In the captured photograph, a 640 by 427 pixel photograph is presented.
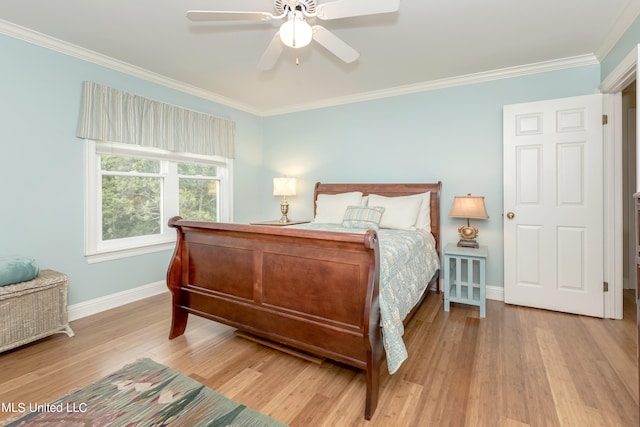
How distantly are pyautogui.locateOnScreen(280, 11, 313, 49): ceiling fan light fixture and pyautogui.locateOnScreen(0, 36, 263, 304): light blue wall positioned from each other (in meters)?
2.21

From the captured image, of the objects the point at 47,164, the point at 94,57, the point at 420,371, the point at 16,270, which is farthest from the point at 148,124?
the point at 420,371

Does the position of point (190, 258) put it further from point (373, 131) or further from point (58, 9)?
point (373, 131)

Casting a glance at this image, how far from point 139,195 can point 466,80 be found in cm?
382

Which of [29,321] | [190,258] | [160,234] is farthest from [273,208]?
[29,321]

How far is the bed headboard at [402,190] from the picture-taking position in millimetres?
3497

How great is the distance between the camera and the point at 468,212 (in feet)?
10.1

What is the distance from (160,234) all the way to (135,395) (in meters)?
2.20

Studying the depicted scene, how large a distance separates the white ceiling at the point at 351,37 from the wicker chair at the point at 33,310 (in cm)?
197

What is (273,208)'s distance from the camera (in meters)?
4.87

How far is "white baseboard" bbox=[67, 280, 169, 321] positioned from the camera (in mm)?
2837

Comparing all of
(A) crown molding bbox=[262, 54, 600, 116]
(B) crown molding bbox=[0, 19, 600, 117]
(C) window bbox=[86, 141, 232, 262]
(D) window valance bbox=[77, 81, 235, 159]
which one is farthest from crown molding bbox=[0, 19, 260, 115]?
(A) crown molding bbox=[262, 54, 600, 116]

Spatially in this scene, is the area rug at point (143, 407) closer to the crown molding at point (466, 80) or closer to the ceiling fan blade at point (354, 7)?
the ceiling fan blade at point (354, 7)

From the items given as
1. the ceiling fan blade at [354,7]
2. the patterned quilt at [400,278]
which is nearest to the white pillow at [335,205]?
the patterned quilt at [400,278]

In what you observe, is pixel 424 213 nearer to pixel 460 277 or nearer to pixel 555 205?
pixel 460 277
